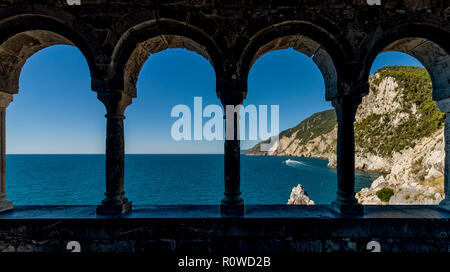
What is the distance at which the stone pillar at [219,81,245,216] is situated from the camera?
3772 millimetres

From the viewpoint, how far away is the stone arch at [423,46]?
3779 mm

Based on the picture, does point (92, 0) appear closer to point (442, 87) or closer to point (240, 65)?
point (240, 65)

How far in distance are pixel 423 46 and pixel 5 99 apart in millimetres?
7309

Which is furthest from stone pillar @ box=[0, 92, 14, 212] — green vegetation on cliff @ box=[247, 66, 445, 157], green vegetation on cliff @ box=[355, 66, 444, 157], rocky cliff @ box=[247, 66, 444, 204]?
green vegetation on cliff @ box=[355, 66, 444, 157]

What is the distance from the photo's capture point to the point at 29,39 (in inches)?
158

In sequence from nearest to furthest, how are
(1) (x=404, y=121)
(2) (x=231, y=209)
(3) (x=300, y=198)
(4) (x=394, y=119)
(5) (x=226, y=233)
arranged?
(5) (x=226, y=233) < (2) (x=231, y=209) < (3) (x=300, y=198) < (1) (x=404, y=121) < (4) (x=394, y=119)

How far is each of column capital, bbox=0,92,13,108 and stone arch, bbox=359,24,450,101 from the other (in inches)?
237

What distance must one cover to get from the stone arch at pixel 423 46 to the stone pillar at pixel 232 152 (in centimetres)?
206

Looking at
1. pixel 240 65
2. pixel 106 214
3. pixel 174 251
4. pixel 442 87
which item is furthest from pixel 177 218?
pixel 442 87

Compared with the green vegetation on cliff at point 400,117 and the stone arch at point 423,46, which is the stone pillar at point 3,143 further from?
the green vegetation on cliff at point 400,117

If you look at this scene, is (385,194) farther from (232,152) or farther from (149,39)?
(149,39)

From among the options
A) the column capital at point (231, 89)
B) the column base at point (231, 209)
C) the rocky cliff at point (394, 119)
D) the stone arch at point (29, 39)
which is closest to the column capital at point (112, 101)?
the stone arch at point (29, 39)

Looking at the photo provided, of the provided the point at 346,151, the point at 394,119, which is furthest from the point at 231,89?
the point at 394,119

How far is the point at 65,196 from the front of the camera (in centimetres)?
5016
